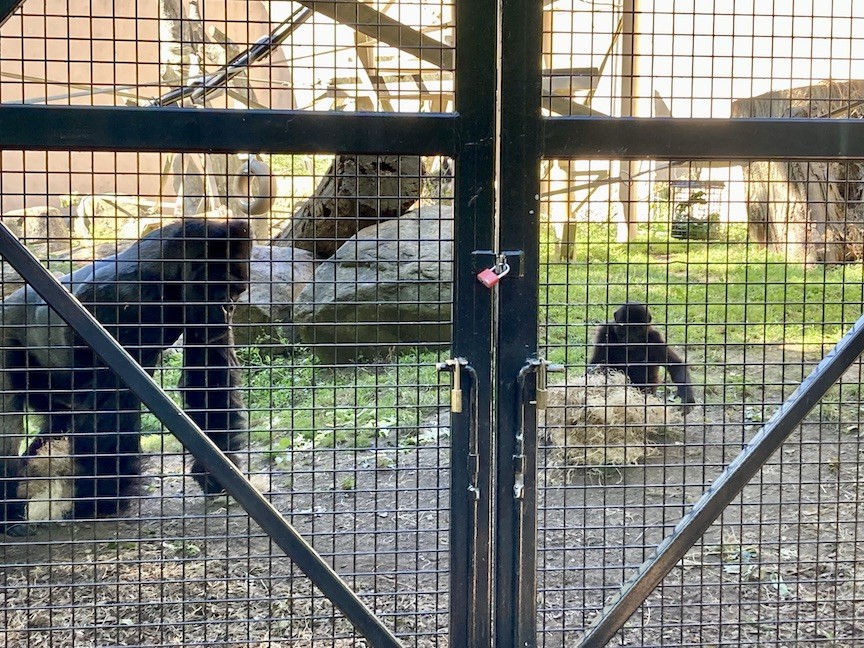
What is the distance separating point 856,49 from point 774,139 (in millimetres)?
4753

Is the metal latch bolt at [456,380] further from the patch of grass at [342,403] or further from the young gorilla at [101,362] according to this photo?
the patch of grass at [342,403]

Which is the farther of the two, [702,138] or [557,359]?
[557,359]

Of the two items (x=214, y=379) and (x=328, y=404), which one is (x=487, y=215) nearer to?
(x=214, y=379)

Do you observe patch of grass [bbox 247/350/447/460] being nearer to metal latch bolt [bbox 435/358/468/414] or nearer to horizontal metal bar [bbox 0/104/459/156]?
metal latch bolt [bbox 435/358/468/414]

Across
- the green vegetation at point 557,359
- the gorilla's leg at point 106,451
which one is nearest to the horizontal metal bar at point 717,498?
the green vegetation at point 557,359

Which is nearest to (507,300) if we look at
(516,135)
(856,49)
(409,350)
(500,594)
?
(516,135)

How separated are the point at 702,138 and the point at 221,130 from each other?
4.39ft

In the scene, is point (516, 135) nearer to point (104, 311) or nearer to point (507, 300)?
point (507, 300)

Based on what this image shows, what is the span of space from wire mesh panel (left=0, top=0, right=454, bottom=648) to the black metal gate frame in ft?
0.28

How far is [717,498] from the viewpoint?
8.08 ft

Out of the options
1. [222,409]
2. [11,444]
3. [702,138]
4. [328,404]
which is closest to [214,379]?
[11,444]

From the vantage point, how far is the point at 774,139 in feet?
7.84

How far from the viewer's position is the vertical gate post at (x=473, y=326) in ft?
7.37

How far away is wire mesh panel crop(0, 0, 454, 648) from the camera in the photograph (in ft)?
7.82
